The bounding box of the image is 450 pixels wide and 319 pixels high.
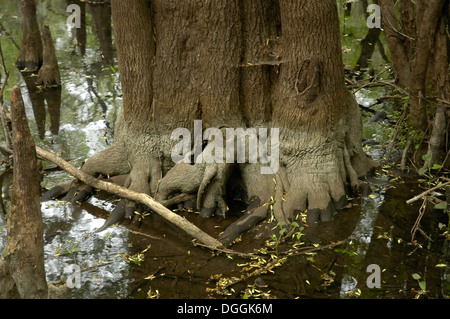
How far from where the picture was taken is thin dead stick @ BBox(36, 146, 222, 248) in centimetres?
635

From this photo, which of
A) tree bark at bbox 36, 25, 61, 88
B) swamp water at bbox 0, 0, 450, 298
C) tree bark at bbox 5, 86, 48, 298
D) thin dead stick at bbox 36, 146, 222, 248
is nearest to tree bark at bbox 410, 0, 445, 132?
swamp water at bbox 0, 0, 450, 298

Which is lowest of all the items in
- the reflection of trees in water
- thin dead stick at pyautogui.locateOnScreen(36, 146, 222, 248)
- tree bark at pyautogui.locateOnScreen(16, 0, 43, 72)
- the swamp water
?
the swamp water

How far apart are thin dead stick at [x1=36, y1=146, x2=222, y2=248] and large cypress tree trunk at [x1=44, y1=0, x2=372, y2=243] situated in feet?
0.90

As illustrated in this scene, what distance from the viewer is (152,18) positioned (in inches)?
283

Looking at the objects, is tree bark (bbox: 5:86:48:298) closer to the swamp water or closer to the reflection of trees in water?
the swamp water

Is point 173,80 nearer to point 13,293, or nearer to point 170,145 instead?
point 170,145

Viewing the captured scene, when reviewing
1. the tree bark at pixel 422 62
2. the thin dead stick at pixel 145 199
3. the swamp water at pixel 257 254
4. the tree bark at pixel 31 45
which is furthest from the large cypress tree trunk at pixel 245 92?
the tree bark at pixel 31 45

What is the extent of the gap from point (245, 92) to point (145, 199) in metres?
1.63

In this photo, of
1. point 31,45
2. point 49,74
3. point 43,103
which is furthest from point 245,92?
point 31,45

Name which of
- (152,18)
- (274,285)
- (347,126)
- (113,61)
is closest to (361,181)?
(347,126)

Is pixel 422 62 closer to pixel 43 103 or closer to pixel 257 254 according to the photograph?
pixel 257 254

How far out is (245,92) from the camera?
7.22 meters

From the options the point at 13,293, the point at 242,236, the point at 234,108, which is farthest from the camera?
the point at 234,108

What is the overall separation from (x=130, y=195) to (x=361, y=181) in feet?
8.51
